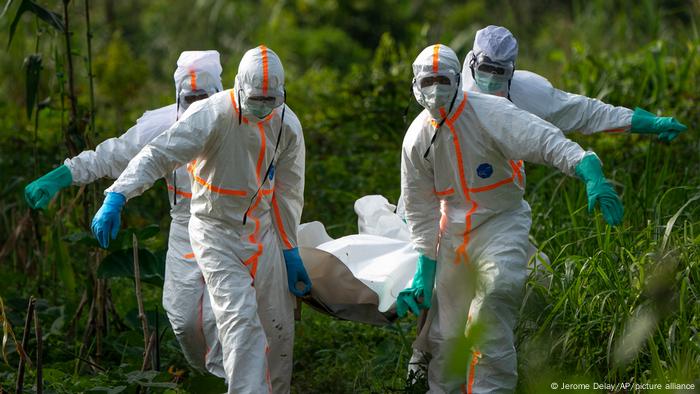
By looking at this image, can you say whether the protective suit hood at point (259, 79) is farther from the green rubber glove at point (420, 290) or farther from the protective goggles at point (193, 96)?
the green rubber glove at point (420, 290)

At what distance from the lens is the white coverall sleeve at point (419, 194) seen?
5.07 metres

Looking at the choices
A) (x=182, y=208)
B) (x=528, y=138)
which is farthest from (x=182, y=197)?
(x=528, y=138)

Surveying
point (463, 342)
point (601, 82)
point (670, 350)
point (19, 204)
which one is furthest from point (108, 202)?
point (601, 82)

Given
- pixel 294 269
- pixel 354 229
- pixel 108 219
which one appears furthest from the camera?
pixel 354 229

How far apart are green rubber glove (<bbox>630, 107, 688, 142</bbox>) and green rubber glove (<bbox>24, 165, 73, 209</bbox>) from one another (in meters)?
2.65

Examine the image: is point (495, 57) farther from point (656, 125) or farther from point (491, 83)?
point (656, 125)

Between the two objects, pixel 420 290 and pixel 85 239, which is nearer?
pixel 420 290

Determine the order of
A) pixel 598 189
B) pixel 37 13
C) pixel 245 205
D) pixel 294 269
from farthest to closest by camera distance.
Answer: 1. pixel 37 13
2. pixel 294 269
3. pixel 245 205
4. pixel 598 189

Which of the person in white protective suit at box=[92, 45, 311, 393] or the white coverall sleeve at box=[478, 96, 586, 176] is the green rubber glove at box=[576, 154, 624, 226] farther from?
the person in white protective suit at box=[92, 45, 311, 393]

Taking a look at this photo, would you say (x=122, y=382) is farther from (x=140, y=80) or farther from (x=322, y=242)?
(x=140, y=80)

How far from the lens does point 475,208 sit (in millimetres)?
5066

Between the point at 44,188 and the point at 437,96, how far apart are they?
175cm

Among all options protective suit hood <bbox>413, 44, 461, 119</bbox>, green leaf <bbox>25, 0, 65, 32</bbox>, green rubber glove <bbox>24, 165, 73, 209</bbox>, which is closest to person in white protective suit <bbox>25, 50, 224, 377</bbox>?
green rubber glove <bbox>24, 165, 73, 209</bbox>

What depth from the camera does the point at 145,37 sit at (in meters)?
18.0
